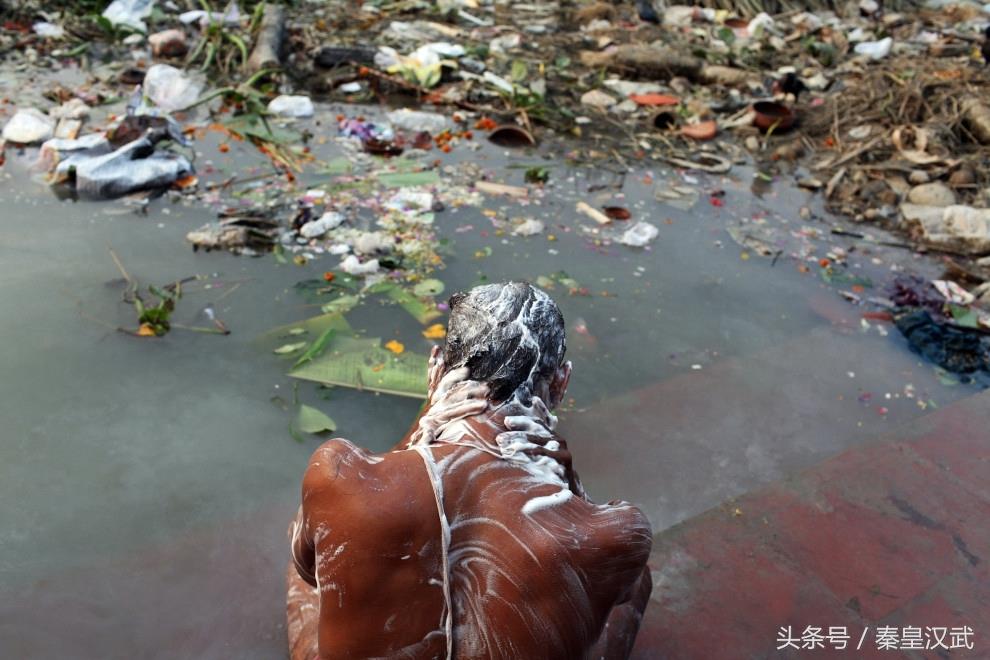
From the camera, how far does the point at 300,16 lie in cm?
842

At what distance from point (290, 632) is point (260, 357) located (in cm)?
175

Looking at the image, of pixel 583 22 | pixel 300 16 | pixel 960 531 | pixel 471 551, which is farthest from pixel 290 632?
pixel 583 22

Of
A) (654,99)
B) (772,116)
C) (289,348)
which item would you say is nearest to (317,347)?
(289,348)

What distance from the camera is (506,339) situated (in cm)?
171

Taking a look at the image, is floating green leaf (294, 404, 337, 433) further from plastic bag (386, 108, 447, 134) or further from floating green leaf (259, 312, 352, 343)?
plastic bag (386, 108, 447, 134)

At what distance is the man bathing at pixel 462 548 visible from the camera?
1.40 metres

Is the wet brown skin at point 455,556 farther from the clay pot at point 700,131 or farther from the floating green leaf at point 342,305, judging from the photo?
the clay pot at point 700,131

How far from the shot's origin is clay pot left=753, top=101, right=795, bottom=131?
6531 mm

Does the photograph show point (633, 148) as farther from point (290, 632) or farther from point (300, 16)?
point (290, 632)

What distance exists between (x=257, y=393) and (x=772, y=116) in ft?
16.6

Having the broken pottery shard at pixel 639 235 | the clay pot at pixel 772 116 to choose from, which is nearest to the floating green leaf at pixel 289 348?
the broken pottery shard at pixel 639 235

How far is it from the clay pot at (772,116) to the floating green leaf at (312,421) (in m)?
4.92

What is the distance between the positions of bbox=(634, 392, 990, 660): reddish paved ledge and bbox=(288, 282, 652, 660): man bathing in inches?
37.2

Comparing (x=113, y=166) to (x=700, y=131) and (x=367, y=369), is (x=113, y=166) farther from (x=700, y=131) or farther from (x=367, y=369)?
(x=700, y=131)
